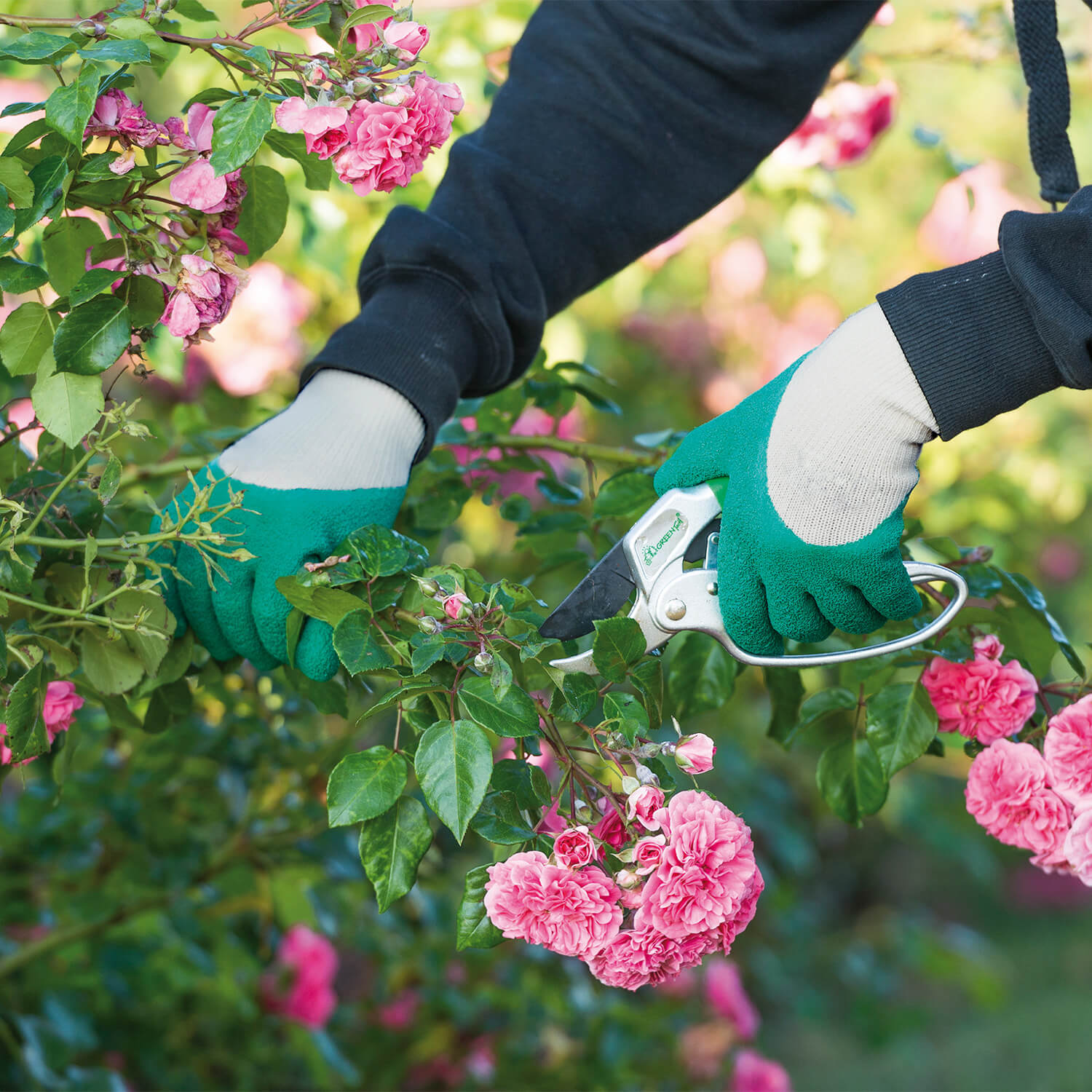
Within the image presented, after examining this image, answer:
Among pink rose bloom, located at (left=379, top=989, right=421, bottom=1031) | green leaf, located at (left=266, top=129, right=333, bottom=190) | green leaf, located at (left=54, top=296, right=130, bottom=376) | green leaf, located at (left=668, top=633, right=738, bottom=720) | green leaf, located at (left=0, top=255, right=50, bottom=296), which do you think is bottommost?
pink rose bloom, located at (left=379, top=989, right=421, bottom=1031)

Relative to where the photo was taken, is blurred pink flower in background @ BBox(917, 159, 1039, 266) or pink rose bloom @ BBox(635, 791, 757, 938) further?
blurred pink flower in background @ BBox(917, 159, 1039, 266)

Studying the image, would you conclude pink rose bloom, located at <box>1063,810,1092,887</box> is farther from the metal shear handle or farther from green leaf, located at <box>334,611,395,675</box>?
green leaf, located at <box>334,611,395,675</box>

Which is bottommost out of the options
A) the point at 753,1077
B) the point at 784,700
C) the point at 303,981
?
the point at 753,1077

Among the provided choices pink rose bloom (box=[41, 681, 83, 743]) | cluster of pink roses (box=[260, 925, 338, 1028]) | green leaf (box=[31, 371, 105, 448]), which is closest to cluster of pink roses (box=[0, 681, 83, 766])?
pink rose bloom (box=[41, 681, 83, 743])

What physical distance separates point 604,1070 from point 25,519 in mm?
1423

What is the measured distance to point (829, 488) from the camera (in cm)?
93

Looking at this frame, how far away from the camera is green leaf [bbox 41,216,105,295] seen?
0.91 m

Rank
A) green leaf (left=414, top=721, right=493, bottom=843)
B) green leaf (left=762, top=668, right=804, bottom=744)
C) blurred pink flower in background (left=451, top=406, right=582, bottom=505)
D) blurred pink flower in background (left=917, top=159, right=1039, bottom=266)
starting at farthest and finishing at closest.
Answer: blurred pink flower in background (left=917, top=159, right=1039, bottom=266)
blurred pink flower in background (left=451, top=406, right=582, bottom=505)
green leaf (left=762, top=668, right=804, bottom=744)
green leaf (left=414, top=721, right=493, bottom=843)

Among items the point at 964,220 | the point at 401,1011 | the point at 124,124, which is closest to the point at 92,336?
the point at 124,124

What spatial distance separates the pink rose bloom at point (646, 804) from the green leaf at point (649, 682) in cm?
9

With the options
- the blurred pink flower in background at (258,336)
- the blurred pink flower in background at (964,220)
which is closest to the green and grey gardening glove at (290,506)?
the blurred pink flower in background at (258,336)

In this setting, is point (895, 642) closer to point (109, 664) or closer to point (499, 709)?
point (499, 709)

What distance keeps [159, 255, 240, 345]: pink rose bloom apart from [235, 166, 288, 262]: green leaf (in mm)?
87

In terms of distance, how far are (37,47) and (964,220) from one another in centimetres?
254
